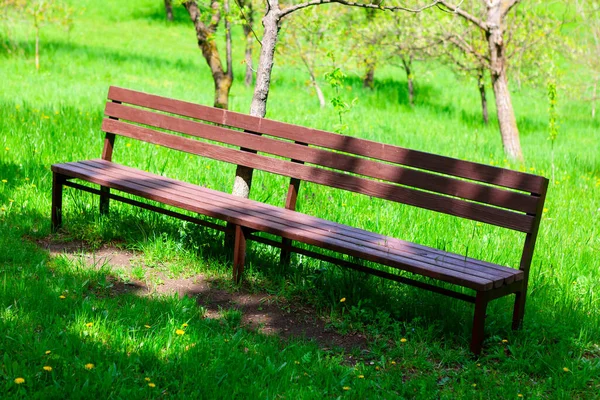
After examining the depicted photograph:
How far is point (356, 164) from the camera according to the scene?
13.6 feet

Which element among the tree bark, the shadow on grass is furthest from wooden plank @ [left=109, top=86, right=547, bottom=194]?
the shadow on grass

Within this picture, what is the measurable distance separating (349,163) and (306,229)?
20.0 inches

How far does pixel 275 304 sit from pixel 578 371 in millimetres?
1592

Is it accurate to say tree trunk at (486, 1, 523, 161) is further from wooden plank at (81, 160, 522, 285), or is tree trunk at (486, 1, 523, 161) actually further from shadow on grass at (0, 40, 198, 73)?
shadow on grass at (0, 40, 198, 73)

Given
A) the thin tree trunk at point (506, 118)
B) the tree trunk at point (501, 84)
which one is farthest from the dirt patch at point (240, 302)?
the thin tree trunk at point (506, 118)

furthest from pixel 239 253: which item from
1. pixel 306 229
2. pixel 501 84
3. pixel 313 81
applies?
pixel 313 81

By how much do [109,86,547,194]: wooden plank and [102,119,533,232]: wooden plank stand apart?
0.47 feet

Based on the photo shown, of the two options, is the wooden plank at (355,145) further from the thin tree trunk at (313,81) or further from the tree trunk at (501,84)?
the thin tree trunk at (313,81)

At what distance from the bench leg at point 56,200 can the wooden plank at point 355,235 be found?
25 cm

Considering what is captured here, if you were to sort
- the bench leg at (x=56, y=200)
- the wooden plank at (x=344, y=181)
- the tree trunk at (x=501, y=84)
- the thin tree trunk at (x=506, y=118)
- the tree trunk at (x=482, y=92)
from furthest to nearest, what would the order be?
the tree trunk at (x=482, y=92) → the thin tree trunk at (x=506, y=118) → the tree trunk at (x=501, y=84) → the bench leg at (x=56, y=200) → the wooden plank at (x=344, y=181)

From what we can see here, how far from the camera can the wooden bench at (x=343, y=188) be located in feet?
11.6

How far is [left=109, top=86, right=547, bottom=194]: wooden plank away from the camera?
3595mm

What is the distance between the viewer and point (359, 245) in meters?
3.72

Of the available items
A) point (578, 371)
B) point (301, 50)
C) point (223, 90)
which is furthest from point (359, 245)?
point (301, 50)
